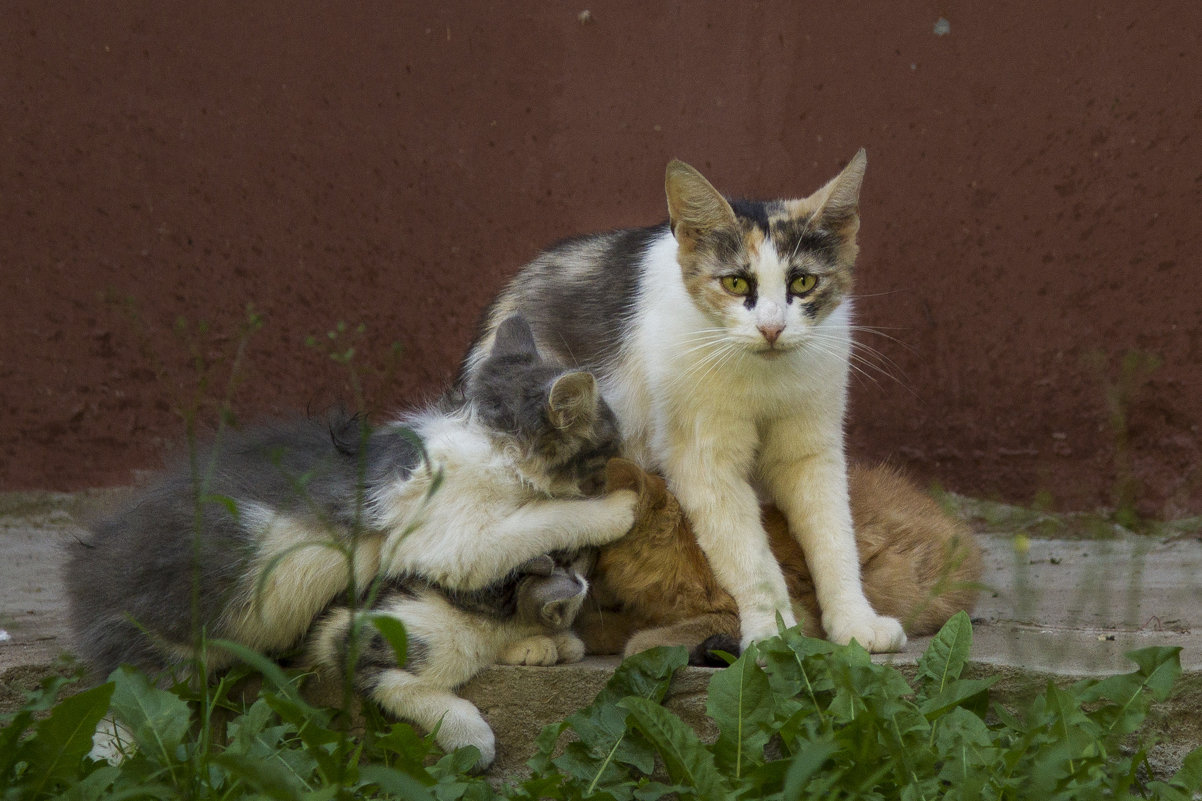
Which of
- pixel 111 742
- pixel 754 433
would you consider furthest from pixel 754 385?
pixel 111 742

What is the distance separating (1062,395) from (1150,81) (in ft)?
4.18

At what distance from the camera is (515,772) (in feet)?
8.48

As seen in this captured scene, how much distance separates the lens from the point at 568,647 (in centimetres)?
280

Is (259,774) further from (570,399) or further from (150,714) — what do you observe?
(570,399)

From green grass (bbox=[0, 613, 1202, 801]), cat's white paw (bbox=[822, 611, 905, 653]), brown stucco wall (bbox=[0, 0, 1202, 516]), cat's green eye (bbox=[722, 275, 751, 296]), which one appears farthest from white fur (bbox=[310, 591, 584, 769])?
brown stucco wall (bbox=[0, 0, 1202, 516])

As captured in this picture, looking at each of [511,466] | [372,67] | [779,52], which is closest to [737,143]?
[779,52]

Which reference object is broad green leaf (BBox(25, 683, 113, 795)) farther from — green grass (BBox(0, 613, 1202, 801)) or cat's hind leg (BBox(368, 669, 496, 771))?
cat's hind leg (BBox(368, 669, 496, 771))

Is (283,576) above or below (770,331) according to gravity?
below

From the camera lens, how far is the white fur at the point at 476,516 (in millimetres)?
2660

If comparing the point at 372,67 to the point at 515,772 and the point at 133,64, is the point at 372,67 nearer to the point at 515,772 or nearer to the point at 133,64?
the point at 133,64

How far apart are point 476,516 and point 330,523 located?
14.0 inches

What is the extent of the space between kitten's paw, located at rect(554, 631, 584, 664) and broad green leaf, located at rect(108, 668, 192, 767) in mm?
922

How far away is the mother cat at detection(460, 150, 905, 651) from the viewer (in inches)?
116

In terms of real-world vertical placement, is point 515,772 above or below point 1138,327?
below
